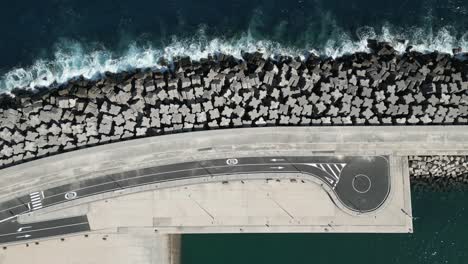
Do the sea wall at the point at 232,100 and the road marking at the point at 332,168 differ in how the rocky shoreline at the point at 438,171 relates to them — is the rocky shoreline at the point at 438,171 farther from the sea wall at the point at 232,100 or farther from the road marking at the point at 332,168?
the road marking at the point at 332,168

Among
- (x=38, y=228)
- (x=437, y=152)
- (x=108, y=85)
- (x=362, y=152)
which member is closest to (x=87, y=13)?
(x=108, y=85)

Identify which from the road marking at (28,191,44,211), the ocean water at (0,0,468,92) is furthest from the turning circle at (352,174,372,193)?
the road marking at (28,191,44,211)

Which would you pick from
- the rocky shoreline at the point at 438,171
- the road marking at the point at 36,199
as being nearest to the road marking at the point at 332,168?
the rocky shoreline at the point at 438,171

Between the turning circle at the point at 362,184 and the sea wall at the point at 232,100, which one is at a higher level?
the sea wall at the point at 232,100

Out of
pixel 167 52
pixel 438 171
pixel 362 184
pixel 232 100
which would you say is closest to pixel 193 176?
pixel 232 100

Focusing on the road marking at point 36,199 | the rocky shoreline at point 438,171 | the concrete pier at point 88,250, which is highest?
the rocky shoreline at point 438,171

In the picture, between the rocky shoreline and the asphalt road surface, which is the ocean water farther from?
the asphalt road surface
